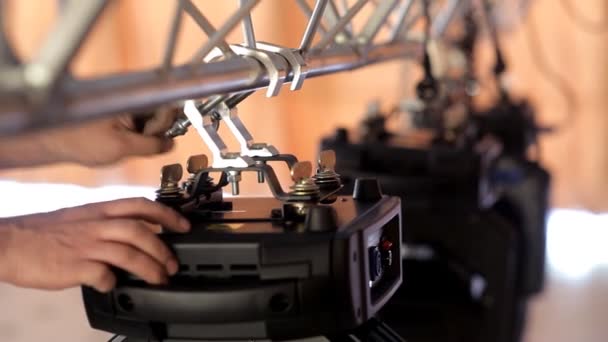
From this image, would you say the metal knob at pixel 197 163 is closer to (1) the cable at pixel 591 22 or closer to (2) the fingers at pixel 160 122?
(2) the fingers at pixel 160 122

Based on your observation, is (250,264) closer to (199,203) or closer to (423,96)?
(199,203)

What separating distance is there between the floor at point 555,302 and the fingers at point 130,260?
5.02 feet

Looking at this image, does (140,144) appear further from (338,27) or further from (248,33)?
(338,27)

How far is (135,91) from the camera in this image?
0.39m

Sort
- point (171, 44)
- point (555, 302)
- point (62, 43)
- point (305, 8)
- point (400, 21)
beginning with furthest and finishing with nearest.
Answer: point (555, 302) < point (400, 21) < point (305, 8) < point (171, 44) < point (62, 43)

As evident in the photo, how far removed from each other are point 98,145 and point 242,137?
5.5 inches

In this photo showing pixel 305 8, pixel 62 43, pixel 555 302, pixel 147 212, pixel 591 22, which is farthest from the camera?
pixel 591 22

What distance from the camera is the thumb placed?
20.5 inches

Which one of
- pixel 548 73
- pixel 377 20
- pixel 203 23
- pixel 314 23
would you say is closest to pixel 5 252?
pixel 203 23

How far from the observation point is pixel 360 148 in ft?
4.70

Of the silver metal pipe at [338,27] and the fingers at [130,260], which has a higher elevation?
the silver metal pipe at [338,27]

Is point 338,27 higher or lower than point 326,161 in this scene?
higher

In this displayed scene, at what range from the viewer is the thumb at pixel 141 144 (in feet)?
1.71

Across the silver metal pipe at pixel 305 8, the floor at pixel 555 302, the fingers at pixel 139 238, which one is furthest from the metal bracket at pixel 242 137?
the floor at pixel 555 302
